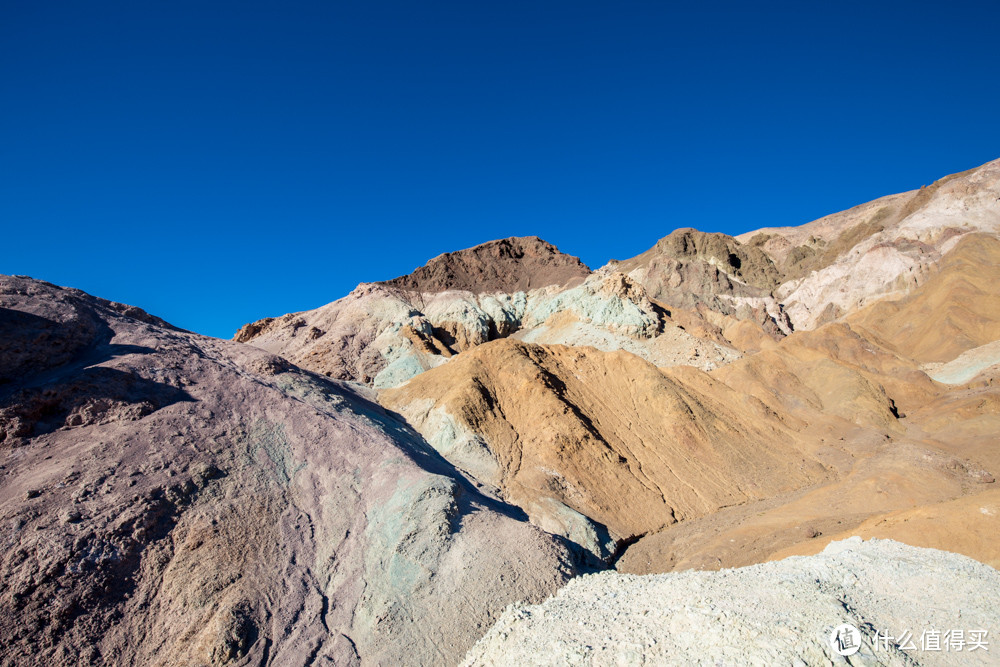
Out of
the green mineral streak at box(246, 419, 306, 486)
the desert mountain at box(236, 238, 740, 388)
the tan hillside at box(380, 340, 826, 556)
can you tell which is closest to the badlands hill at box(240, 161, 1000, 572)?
the tan hillside at box(380, 340, 826, 556)

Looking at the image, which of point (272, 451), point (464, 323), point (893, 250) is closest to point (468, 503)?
point (272, 451)

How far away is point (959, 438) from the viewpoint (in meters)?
24.9

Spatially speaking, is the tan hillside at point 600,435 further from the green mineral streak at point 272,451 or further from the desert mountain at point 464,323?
the desert mountain at point 464,323

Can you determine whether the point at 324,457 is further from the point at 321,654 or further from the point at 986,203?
the point at 986,203

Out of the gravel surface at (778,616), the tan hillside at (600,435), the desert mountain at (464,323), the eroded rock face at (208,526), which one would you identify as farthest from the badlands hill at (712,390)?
the eroded rock face at (208,526)

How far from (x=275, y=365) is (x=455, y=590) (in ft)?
34.4

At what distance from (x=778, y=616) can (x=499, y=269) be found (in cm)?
5103

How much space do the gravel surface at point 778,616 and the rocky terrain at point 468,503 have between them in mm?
68

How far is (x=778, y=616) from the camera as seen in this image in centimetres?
873

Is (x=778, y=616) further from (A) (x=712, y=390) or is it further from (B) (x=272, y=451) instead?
(A) (x=712, y=390)

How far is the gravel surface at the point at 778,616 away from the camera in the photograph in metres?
8.02

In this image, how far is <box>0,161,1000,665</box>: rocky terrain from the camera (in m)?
9.48

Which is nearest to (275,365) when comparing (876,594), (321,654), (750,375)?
(321,654)

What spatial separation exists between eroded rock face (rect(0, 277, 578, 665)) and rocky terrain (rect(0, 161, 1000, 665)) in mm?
51
